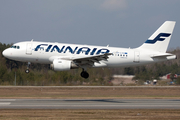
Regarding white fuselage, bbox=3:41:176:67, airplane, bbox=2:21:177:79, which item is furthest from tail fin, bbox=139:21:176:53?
white fuselage, bbox=3:41:176:67

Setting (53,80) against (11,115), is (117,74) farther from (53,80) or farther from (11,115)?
(11,115)

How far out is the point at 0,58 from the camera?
64125 millimetres

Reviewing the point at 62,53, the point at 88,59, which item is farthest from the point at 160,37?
the point at 62,53

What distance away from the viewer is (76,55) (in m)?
34.1

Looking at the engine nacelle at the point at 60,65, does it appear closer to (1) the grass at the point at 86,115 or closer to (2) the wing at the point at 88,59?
(2) the wing at the point at 88,59

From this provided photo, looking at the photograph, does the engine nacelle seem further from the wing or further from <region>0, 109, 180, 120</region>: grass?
<region>0, 109, 180, 120</region>: grass

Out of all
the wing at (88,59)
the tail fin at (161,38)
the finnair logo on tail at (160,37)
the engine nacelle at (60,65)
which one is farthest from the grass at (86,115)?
the finnair logo on tail at (160,37)

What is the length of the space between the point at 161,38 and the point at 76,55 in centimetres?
1182

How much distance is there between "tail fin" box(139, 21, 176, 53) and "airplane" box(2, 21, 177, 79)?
1160 mm

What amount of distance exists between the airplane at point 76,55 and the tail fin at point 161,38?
3.81ft

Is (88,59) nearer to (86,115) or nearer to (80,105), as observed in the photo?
(80,105)

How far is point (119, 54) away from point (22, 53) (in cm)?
1119

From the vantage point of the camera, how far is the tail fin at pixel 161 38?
38.1 metres

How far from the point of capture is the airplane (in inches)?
1309
